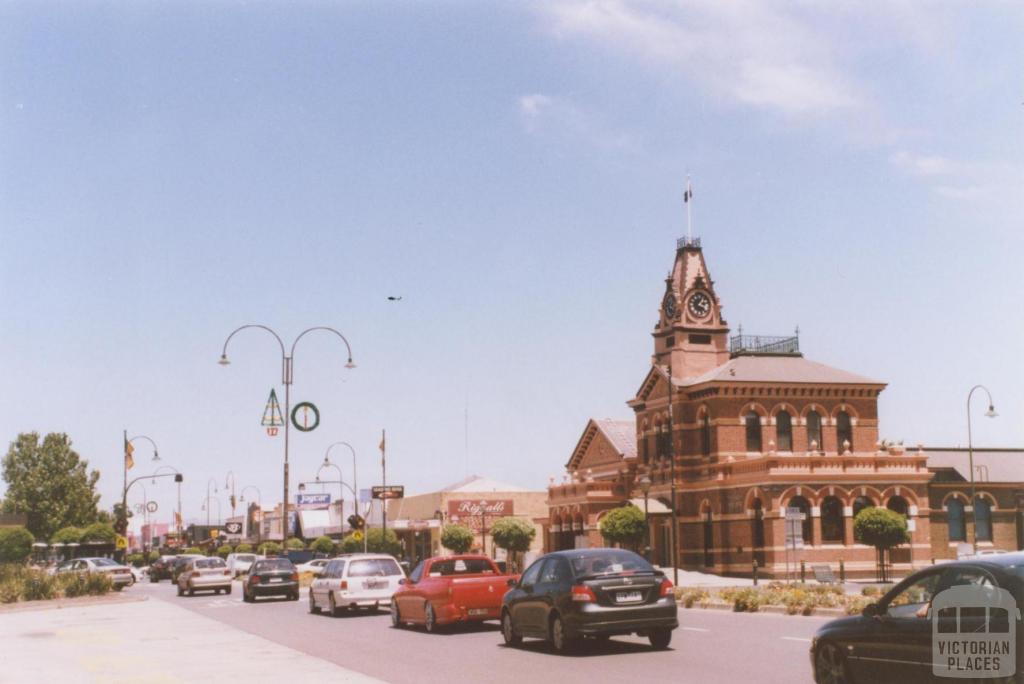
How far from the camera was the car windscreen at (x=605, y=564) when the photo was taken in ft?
51.0

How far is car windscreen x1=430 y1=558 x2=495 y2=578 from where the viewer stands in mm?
20719

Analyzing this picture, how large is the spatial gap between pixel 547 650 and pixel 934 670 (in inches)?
322

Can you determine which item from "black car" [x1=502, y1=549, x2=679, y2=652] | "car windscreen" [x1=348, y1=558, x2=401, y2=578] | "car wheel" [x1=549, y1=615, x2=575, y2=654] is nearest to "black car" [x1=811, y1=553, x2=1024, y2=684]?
"black car" [x1=502, y1=549, x2=679, y2=652]

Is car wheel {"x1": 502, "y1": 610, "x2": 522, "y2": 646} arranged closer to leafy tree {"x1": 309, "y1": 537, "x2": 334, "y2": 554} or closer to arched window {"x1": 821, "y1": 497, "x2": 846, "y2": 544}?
arched window {"x1": 821, "y1": 497, "x2": 846, "y2": 544}

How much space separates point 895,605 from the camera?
952 cm

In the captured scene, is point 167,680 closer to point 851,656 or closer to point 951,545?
point 851,656

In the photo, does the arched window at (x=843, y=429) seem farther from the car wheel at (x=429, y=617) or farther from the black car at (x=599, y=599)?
the black car at (x=599, y=599)

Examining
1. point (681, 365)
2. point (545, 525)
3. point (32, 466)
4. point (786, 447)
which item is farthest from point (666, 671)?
point (32, 466)

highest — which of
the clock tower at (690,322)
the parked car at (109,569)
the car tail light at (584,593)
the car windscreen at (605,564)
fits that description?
the clock tower at (690,322)

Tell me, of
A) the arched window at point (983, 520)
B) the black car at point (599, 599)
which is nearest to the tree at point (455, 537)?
the arched window at point (983, 520)

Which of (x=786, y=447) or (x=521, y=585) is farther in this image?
(x=786, y=447)

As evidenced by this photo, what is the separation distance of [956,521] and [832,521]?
39.4 ft

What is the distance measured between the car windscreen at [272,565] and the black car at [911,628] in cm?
2629

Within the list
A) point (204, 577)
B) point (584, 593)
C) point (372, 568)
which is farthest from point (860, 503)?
point (584, 593)
